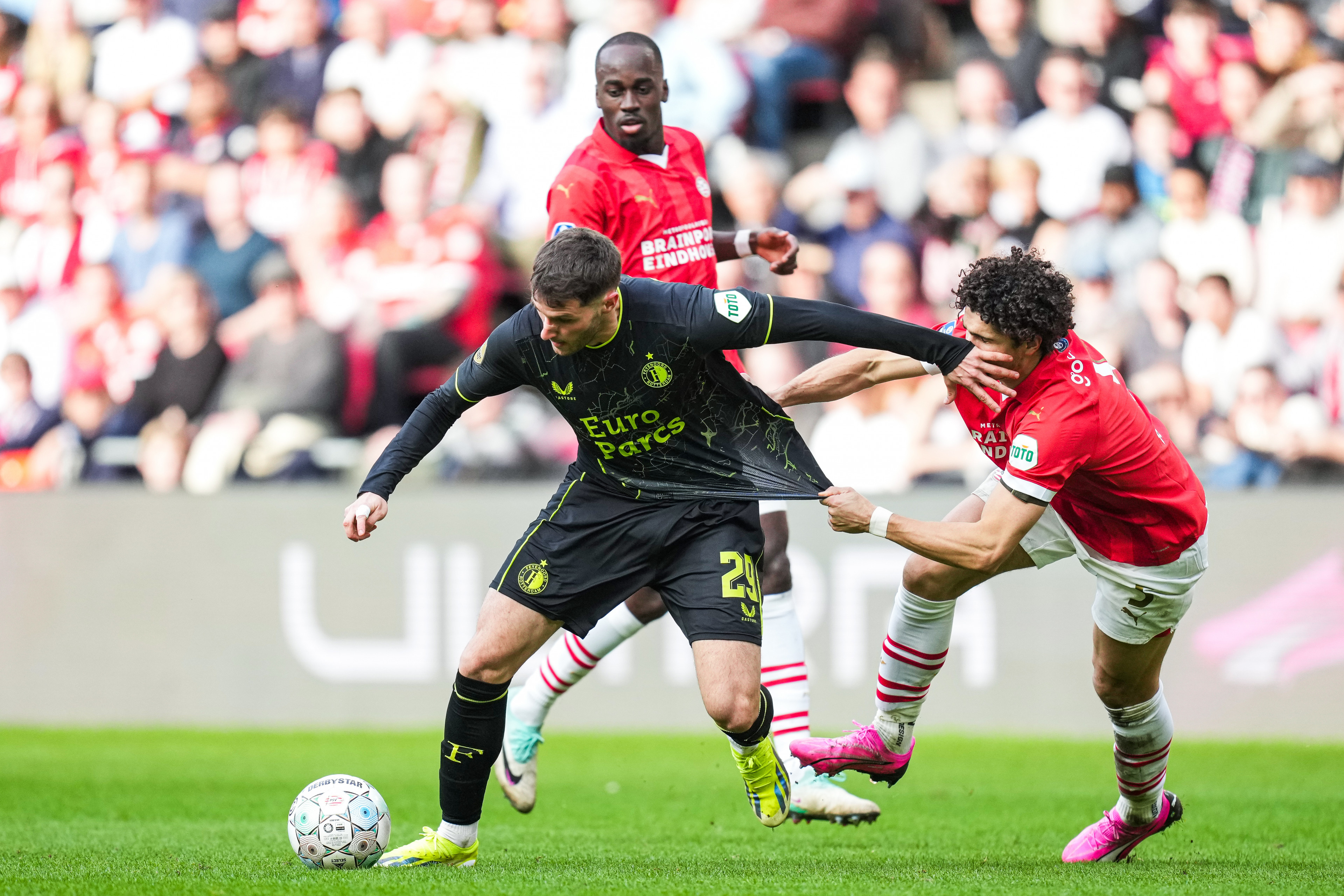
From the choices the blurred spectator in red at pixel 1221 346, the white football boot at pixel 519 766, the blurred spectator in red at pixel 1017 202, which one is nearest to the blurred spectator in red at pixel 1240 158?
the blurred spectator in red at pixel 1221 346

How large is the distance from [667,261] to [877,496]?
432 centimetres

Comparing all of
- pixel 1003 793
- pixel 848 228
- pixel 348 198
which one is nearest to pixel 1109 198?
pixel 848 228

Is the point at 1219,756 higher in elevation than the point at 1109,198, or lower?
lower

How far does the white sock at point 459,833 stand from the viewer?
532cm

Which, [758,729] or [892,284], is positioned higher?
[892,284]

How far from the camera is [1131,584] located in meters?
5.43

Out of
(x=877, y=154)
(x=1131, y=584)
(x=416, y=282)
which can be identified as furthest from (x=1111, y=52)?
(x=1131, y=584)

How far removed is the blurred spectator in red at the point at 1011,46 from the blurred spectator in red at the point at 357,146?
15.6 feet

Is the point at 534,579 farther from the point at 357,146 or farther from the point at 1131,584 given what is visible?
the point at 357,146

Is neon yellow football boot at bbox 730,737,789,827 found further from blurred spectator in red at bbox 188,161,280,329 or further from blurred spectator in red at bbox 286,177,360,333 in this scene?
blurred spectator in red at bbox 188,161,280,329

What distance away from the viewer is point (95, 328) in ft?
40.1

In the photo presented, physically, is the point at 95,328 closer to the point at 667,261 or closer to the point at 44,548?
the point at 44,548

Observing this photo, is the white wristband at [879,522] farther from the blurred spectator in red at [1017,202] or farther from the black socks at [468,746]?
the blurred spectator in red at [1017,202]

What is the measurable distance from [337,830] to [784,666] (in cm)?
193
